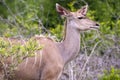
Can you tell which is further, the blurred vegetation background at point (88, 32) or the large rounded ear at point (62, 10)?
the blurred vegetation background at point (88, 32)

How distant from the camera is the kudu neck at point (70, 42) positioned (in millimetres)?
7723

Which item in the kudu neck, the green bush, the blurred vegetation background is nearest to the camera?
the kudu neck

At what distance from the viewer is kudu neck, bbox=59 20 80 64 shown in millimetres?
7723

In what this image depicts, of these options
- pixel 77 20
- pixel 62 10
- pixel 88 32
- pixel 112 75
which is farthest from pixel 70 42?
pixel 88 32

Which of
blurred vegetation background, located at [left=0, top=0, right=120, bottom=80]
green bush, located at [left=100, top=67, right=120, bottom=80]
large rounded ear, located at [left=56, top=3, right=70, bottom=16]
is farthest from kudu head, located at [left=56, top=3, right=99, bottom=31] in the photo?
blurred vegetation background, located at [left=0, top=0, right=120, bottom=80]

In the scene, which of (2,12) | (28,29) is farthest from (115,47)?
(2,12)

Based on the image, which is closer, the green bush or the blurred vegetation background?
the green bush

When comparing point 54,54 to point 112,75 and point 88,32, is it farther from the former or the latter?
point 88,32

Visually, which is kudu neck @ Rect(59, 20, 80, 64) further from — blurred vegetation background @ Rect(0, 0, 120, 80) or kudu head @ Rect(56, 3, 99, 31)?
blurred vegetation background @ Rect(0, 0, 120, 80)

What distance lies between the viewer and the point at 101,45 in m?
9.23

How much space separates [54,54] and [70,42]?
412 mm

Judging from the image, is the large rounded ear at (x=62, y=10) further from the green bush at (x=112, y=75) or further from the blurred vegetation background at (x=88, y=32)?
the green bush at (x=112, y=75)

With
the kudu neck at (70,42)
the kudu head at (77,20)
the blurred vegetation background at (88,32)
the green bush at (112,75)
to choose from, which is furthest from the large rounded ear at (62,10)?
the green bush at (112,75)

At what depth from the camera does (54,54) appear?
24.5ft
